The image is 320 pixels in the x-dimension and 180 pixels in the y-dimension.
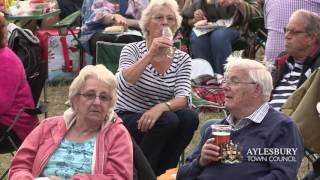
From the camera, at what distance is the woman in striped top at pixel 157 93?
482cm

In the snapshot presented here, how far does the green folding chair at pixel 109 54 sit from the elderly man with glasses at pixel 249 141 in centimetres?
251

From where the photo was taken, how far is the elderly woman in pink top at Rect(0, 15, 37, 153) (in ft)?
16.3

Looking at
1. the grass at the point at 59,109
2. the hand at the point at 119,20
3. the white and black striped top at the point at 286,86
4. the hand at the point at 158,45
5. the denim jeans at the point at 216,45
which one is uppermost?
the hand at the point at 158,45

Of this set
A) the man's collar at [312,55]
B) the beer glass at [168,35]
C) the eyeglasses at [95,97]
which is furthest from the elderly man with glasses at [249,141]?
the man's collar at [312,55]

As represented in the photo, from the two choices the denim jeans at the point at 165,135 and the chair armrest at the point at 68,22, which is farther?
the chair armrest at the point at 68,22

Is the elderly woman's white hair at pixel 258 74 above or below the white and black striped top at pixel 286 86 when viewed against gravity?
above

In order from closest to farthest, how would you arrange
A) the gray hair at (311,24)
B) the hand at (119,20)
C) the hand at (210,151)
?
the hand at (210,151), the gray hair at (311,24), the hand at (119,20)

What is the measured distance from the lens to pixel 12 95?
16.4ft

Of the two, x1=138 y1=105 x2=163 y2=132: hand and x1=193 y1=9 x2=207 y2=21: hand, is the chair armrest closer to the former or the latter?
x1=193 y1=9 x2=207 y2=21: hand

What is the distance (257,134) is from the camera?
3664mm

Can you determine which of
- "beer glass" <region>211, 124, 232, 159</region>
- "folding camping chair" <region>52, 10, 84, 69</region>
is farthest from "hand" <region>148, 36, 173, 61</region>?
"folding camping chair" <region>52, 10, 84, 69</region>

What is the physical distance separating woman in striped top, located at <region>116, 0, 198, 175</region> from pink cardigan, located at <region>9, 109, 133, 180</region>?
0.94 meters

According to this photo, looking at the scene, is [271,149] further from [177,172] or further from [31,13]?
[31,13]

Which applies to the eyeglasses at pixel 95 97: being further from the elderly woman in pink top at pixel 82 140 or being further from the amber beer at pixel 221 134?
the amber beer at pixel 221 134
